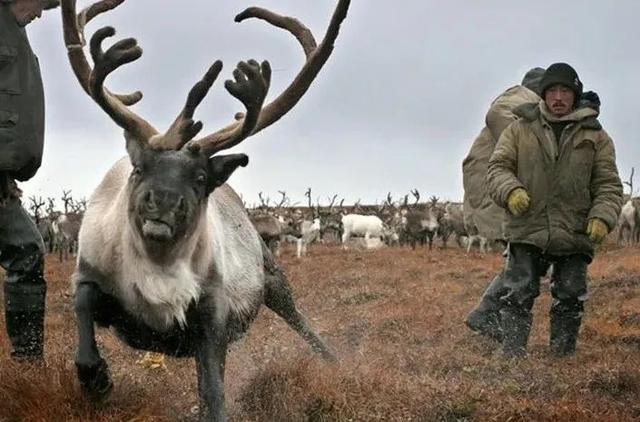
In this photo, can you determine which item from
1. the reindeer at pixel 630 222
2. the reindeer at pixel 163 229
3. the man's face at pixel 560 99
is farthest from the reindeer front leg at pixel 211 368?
the reindeer at pixel 630 222

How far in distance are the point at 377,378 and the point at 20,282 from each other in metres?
1.99

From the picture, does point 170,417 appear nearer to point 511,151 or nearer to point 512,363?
point 512,363

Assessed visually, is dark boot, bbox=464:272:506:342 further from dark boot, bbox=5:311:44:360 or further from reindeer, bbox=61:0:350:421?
dark boot, bbox=5:311:44:360

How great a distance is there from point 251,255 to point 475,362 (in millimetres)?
1822

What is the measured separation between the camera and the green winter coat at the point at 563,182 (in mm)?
6465

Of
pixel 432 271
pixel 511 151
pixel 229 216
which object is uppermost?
pixel 511 151

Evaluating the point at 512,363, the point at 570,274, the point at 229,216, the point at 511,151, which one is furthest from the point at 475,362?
the point at 229,216

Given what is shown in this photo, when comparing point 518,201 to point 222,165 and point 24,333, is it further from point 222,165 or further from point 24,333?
point 24,333

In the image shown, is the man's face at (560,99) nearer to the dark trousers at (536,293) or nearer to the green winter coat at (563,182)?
the green winter coat at (563,182)

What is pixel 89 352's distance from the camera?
164 inches

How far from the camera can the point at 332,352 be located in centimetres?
676

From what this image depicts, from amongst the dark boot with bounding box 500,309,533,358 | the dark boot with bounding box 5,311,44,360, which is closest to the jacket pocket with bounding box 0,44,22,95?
the dark boot with bounding box 5,311,44,360

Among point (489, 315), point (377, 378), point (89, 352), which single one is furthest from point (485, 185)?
point (89, 352)

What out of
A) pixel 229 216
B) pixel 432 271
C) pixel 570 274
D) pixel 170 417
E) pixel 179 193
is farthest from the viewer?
pixel 432 271
